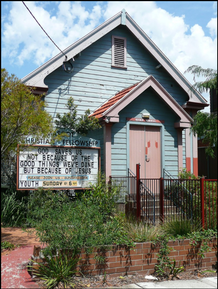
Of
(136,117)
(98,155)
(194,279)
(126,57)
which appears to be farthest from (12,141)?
(126,57)

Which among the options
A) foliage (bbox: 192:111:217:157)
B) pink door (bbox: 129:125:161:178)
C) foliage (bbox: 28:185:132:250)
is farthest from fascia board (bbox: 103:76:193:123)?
foliage (bbox: 28:185:132:250)

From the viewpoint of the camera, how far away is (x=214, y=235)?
24.5 ft

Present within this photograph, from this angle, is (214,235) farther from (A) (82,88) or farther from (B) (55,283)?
(A) (82,88)

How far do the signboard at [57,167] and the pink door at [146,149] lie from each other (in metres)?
1.64

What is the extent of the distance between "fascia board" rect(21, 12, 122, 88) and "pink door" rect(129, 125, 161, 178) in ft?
11.2

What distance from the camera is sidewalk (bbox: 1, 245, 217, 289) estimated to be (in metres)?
5.38

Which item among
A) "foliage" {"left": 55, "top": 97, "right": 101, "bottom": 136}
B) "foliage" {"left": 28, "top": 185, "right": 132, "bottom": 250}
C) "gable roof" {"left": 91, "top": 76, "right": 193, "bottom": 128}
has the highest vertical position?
"gable roof" {"left": 91, "top": 76, "right": 193, "bottom": 128}

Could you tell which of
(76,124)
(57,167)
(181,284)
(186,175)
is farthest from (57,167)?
(181,284)

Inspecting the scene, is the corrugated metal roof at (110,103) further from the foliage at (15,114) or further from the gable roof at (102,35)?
the foliage at (15,114)

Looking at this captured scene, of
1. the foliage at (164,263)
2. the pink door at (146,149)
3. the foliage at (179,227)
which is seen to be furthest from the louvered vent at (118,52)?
the foliage at (164,263)

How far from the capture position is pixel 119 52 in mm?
12594

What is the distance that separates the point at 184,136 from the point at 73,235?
8480mm

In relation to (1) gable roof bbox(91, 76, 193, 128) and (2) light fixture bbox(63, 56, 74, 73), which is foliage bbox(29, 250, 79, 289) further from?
(2) light fixture bbox(63, 56, 74, 73)

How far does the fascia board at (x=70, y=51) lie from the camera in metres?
10.6
